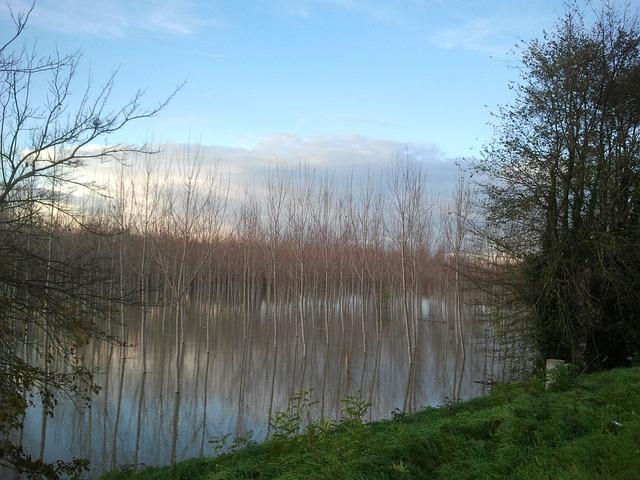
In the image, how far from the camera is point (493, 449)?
16.8 feet

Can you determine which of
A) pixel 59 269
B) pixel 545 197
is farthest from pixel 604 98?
pixel 59 269

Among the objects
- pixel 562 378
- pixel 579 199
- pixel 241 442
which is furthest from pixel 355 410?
pixel 579 199

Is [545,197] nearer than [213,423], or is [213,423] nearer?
[213,423]

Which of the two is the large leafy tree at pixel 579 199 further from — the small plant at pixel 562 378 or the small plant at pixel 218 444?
the small plant at pixel 218 444

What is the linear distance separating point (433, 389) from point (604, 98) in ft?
28.6

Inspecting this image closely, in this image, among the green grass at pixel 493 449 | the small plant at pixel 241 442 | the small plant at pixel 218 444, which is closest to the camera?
the green grass at pixel 493 449

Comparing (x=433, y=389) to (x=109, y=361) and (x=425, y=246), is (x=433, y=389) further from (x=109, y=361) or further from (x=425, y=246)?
(x=425, y=246)

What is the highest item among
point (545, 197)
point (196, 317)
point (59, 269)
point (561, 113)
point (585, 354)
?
point (561, 113)

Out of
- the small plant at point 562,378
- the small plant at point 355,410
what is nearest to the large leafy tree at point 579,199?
the small plant at point 562,378

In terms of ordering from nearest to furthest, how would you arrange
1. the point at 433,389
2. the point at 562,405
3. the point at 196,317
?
1. the point at 562,405
2. the point at 433,389
3. the point at 196,317

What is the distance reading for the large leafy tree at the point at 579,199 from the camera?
41.8ft

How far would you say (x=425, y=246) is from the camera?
30031 mm

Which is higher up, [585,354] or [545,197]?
[545,197]

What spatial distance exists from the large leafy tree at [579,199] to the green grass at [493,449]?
6.02 metres
